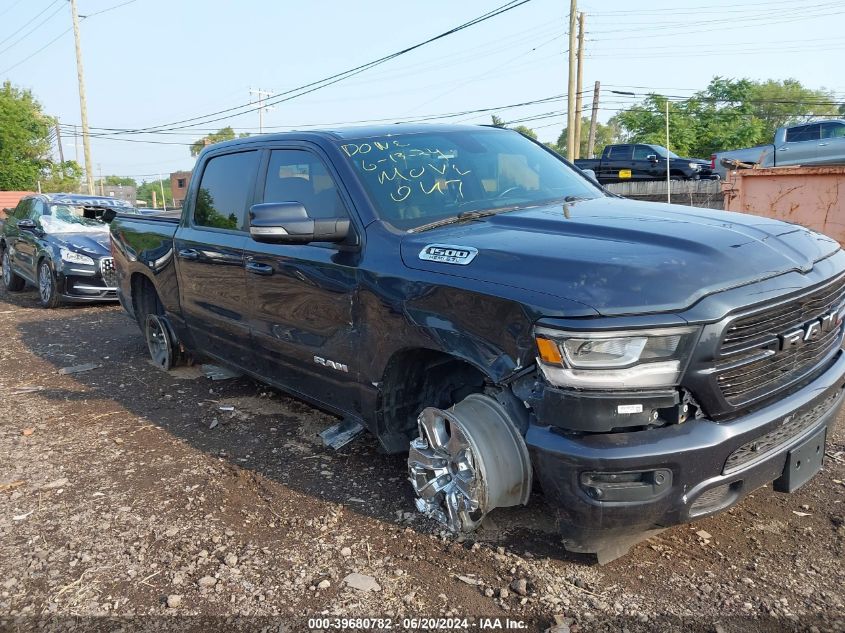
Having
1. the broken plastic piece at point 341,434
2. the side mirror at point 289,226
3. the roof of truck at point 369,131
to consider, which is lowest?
the broken plastic piece at point 341,434

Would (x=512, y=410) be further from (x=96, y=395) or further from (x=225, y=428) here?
(x=96, y=395)

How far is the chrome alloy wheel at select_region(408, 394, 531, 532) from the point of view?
8.89 ft

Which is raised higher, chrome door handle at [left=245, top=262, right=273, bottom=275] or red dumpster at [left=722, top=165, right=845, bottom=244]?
red dumpster at [left=722, top=165, right=845, bottom=244]

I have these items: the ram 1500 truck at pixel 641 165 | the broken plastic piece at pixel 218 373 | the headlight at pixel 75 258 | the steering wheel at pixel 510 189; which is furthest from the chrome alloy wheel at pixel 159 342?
the ram 1500 truck at pixel 641 165

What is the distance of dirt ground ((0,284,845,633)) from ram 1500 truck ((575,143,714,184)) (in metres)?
16.3

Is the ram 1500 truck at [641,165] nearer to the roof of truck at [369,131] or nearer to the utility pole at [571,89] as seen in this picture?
the utility pole at [571,89]

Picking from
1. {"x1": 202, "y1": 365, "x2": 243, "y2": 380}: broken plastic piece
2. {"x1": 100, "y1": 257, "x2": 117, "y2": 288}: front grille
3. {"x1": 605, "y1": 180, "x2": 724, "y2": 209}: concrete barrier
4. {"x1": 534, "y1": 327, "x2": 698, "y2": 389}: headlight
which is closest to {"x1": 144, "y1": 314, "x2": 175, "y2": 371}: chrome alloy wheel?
{"x1": 202, "y1": 365, "x2": 243, "y2": 380}: broken plastic piece

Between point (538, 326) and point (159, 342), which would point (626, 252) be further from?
point (159, 342)

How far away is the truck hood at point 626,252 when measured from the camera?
2.38 meters

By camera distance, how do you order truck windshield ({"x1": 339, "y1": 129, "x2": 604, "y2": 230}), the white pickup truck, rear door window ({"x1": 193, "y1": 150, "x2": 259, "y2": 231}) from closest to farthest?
truck windshield ({"x1": 339, "y1": 129, "x2": 604, "y2": 230}) < rear door window ({"x1": 193, "y1": 150, "x2": 259, "y2": 231}) < the white pickup truck

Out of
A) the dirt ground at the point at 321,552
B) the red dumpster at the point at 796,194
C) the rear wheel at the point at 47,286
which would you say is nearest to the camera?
the dirt ground at the point at 321,552

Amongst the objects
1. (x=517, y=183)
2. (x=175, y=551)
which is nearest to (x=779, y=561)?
(x=517, y=183)

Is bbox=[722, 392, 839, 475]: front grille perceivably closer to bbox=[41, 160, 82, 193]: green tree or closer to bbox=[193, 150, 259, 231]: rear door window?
bbox=[193, 150, 259, 231]: rear door window

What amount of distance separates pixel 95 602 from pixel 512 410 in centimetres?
183
